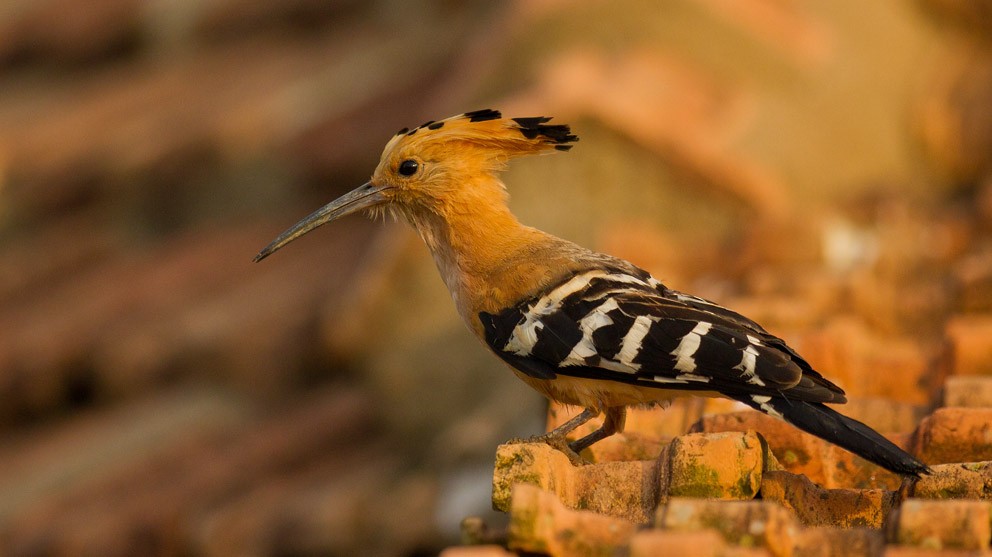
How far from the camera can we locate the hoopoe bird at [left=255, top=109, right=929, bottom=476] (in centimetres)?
247

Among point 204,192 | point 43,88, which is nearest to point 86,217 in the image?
point 204,192

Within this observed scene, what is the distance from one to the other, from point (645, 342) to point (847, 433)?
0.51 metres

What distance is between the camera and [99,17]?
9141 mm

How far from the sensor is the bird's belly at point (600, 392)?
2.70 metres

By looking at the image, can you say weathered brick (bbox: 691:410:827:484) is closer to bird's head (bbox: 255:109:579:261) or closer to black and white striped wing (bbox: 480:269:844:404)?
black and white striped wing (bbox: 480:269:844:404)

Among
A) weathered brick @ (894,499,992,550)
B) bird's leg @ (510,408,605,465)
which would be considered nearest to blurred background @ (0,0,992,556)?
bird's leg @ (510,408,605,465)

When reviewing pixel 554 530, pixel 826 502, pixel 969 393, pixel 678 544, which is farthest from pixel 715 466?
pixel 969 393

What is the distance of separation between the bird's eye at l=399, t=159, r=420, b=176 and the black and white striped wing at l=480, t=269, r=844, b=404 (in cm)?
58

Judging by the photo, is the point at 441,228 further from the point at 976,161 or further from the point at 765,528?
the point at 976,161

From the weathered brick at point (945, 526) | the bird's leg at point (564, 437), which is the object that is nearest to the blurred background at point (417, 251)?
the bird's leg at point (564, 437)

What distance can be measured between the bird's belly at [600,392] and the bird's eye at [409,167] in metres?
0.73

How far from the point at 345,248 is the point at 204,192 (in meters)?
1.67

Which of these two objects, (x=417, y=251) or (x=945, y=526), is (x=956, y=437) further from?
(x=417, y=251)

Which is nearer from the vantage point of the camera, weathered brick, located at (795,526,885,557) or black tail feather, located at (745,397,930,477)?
weathered brick, located at (795,526,885,557)
